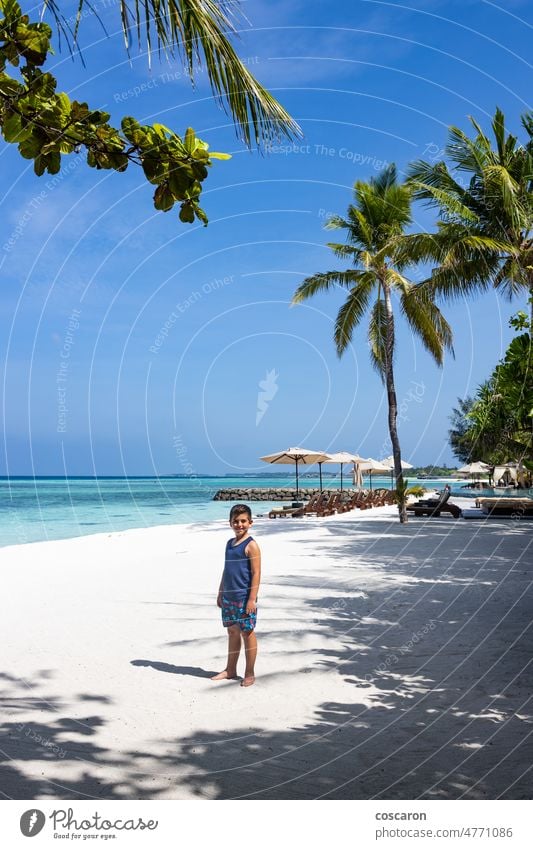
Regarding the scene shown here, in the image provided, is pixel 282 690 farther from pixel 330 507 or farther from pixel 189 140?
pixel 330 507

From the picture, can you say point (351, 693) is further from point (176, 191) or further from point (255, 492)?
point (255, 492)

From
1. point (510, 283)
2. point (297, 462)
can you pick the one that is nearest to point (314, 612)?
point (510, 283)

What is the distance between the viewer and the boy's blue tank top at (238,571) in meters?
4.75

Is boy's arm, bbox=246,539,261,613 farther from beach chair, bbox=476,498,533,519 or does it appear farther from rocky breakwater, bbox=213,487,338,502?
rocky breakwater, bbox=213,487,338,502

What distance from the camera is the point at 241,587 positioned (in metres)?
4.81

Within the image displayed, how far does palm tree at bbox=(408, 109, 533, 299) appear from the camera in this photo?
17.2 metres

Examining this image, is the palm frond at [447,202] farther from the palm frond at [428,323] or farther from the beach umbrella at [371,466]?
the beach umbrella at [371,466]

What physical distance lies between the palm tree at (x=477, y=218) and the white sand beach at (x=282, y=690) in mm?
10257

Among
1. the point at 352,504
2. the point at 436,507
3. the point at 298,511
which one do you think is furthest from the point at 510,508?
the point at 352,504

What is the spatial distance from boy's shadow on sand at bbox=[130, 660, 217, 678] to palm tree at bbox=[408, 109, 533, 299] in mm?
14252

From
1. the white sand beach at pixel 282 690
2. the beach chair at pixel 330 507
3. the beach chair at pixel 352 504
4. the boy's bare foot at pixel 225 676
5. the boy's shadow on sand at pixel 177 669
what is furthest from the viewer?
the beach chair at pixel 352 504

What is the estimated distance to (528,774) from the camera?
3416 mm

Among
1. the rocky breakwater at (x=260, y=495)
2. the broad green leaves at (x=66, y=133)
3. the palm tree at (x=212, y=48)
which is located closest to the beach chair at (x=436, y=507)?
the palm tree at (x=212, y=48)

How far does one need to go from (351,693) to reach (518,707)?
1153 millimetres
